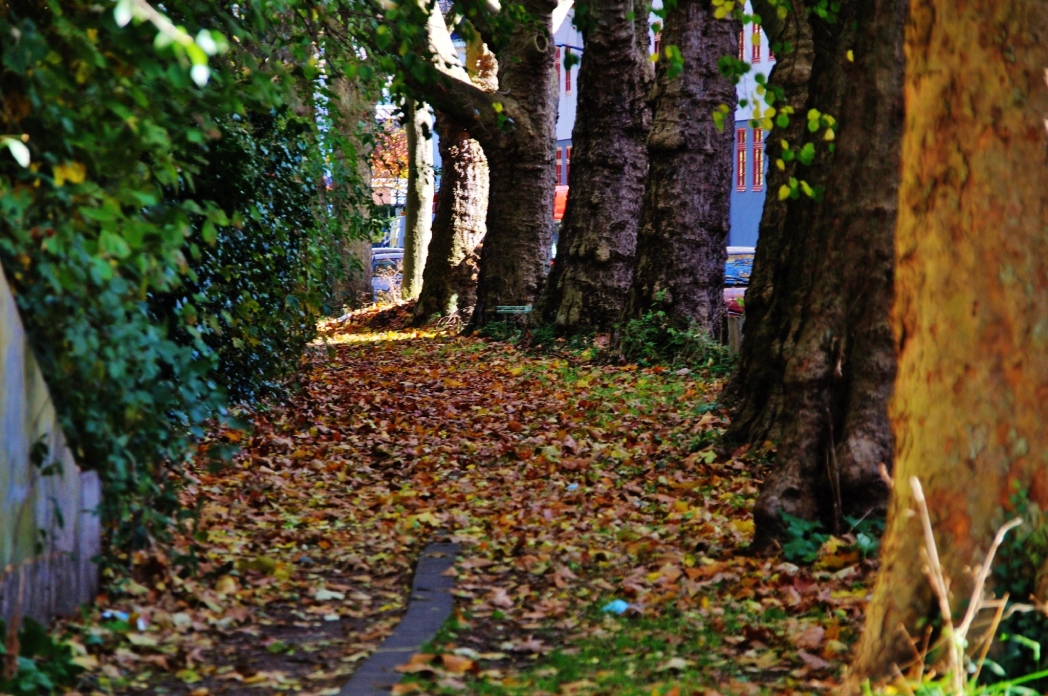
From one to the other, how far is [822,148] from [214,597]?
5057mm

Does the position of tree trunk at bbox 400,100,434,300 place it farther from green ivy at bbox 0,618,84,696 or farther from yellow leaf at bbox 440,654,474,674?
green ivy at bbox 0,618,84,696

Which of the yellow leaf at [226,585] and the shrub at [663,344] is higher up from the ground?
the shrub at [663,344]

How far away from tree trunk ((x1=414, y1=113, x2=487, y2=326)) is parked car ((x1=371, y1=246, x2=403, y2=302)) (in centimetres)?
921

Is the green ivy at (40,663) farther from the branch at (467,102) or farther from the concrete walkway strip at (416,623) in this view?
the branch at (467,102)

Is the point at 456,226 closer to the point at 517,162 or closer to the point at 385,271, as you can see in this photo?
the point at 517,162

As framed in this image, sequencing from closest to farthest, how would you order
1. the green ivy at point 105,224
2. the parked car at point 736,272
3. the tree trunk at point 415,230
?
the green ivy at point 105,224 → the parked car at point 736,272 → the tree trunk at point 415,230

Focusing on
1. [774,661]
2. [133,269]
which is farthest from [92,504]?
[774,661]

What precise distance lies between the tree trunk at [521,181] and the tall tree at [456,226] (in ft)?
6.66

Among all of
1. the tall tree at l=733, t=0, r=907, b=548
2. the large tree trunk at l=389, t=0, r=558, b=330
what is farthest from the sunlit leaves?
the large tree trunk at l=389, t=0, r=558, b=330

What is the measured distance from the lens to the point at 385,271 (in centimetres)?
3691

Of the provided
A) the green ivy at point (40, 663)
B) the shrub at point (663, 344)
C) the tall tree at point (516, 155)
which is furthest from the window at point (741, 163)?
the green ivy at point (40, 663)

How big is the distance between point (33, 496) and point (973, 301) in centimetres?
329

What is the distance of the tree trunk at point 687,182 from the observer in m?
14.6

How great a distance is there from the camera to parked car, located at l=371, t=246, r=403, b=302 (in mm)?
34606
